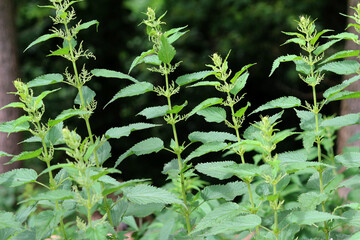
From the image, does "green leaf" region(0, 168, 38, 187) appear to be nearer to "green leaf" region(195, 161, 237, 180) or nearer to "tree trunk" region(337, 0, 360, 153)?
"green leaf" region(195, 161, 237, 180)

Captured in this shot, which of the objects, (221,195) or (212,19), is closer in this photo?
(221,195)

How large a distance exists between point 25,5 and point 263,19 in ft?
11.9

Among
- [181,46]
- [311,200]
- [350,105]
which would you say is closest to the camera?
[311,200]

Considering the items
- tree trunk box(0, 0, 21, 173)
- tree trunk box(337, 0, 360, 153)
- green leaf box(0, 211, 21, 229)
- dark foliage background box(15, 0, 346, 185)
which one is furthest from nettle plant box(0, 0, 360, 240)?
dark foliage background box(15, 0, 346, 185)

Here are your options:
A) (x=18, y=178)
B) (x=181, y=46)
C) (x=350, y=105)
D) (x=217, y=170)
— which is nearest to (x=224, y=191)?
(x=217, y=170)

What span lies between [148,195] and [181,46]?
596cm

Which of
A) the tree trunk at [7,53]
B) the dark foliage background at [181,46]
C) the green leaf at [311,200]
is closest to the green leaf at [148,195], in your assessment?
the green leaf at [311,200]

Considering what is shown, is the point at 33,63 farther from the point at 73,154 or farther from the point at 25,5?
the point at 73,154

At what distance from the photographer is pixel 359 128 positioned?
391 cm

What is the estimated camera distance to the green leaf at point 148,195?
1.67 m

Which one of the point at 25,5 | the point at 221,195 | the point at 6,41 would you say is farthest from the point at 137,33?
the point at 221,195

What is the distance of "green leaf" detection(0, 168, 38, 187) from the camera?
176cm

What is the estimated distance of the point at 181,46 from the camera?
24.6 ft

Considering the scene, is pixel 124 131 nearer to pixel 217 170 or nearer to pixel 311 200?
pixel 217 170
